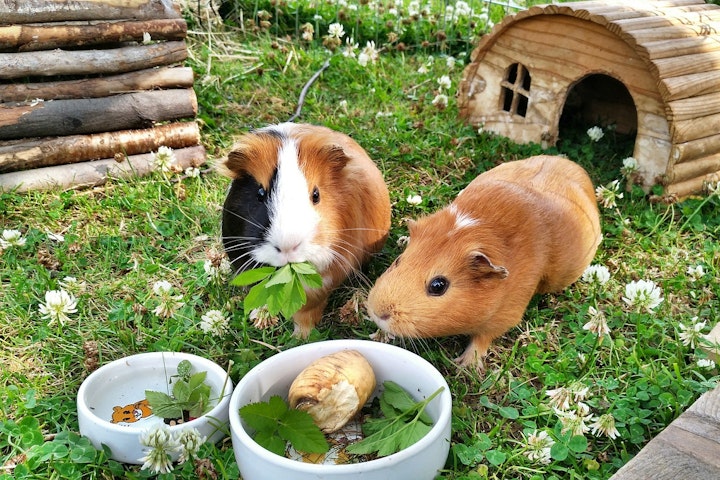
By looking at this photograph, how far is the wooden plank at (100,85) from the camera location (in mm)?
3555

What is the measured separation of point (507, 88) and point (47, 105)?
8.68ft

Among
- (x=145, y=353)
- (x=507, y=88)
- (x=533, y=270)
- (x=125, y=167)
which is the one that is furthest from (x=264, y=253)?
(x=507, y=88)

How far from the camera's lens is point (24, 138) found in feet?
11.8

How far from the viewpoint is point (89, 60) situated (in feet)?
12.1

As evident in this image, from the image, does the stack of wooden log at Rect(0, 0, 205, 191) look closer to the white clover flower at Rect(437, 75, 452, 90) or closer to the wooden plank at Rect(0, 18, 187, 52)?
the wooden plank at Rect(0, 18, 187, 52)

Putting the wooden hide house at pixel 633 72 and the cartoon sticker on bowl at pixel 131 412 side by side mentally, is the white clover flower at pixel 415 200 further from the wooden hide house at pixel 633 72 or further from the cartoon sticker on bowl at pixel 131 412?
the cartoon sticker on bowl at pixel 131 412

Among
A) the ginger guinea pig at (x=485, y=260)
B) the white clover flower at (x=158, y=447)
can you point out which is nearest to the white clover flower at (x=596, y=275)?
the ginger guinea pig at (x=485, y=260)

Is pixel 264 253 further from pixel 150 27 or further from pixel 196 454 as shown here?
pixel 150 27

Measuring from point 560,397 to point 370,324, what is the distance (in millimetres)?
804

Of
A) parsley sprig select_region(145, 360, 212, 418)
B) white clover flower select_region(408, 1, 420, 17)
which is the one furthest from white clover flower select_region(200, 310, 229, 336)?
white clover flower select_region(408, 1, 420, 17)

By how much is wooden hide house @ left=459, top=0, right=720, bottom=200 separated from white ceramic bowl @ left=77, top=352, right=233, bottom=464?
251 cm

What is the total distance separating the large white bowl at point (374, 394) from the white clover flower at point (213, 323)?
1.59 feet

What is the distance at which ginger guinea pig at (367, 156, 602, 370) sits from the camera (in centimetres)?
233

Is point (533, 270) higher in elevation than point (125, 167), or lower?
higher
